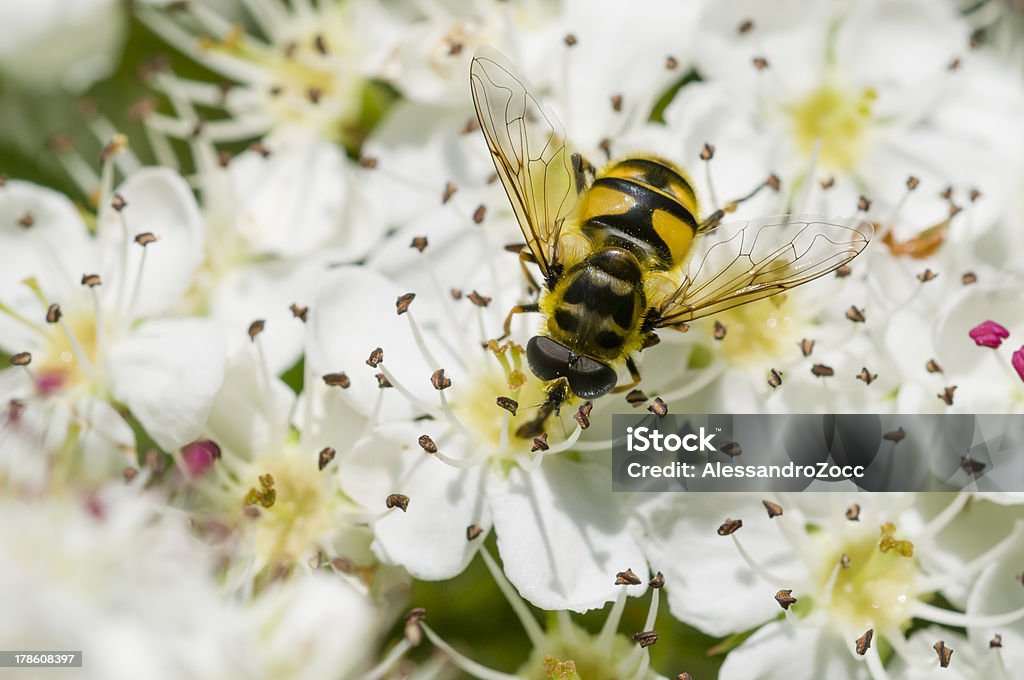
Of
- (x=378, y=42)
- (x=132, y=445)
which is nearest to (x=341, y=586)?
(x=132, y=445)

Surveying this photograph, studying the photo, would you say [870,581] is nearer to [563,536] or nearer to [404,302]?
[563,536]

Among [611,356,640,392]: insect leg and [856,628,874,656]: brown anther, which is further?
[611,356,640,392]: insect leg

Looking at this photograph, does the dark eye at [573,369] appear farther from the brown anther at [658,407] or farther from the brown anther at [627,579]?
the brown anther at [627,579]

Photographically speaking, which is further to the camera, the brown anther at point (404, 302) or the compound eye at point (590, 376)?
the brown anther at point (404, 302)

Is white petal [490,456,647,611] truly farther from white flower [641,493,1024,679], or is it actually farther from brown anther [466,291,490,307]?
brown anther [466,291,490,307]

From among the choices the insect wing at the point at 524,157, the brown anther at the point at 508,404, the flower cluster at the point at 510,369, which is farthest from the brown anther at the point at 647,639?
the insect wing at the point at 524,157

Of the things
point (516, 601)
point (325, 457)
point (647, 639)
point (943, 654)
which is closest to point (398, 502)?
point (325, 457)

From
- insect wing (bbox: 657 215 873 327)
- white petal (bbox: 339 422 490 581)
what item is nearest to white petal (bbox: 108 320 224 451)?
white petal (bbox: 339 422 490 581)
